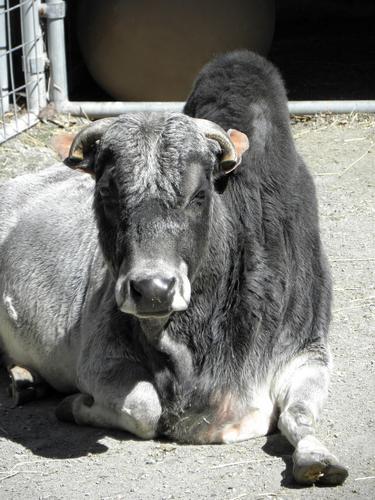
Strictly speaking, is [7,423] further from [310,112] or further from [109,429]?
[310,112]

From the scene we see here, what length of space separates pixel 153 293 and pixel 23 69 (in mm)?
5515

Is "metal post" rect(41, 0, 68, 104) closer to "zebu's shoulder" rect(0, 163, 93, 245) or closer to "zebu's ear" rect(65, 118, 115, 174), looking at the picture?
"zebu's shoulder" rect(0, 163, 93, 245)

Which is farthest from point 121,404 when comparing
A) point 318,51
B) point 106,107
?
point 318,51

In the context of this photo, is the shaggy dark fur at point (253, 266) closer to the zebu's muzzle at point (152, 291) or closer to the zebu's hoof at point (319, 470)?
the zebu's muzzle at point (152, 291)

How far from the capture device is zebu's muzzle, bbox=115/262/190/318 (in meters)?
4.48

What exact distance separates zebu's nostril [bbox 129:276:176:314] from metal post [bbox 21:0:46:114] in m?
5.18

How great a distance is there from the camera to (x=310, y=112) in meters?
9.43

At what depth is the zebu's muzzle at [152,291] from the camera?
4.48 m

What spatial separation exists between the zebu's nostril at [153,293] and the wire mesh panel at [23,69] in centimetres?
475

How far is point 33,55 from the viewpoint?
30.8ft

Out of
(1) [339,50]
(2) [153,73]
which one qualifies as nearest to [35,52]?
(2) [153,73]

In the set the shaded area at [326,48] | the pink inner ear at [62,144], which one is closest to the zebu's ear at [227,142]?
the pink inner ear at [62,144]

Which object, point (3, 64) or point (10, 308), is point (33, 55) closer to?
point (3, 64)

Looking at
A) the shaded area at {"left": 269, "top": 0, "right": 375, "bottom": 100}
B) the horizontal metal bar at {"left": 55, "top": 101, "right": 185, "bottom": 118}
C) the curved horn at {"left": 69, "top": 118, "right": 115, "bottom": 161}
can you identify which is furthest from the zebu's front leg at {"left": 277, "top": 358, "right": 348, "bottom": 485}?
the shaded area at {"left": 269, "top": 0, "right": 375, "bottom": 100}
